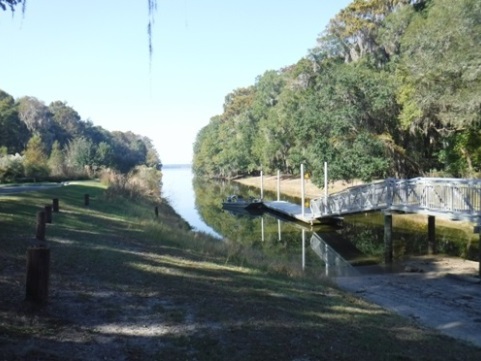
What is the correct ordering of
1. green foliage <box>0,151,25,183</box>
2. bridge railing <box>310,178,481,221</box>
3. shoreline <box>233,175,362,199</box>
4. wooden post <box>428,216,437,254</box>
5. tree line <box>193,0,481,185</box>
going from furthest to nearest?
1. shoreline <box>233,175,362,199</box>
2. green foliage <box>0,151,25,183</box>
3. tree line <box>193,0,481,185</box>
4. wooden post <box>428,216,437,254</box>
5. bridge railing <box>310,178,481,221</box>

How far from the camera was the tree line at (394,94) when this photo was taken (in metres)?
25.5

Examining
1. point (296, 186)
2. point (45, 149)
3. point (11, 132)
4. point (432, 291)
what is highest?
point (11, 132)

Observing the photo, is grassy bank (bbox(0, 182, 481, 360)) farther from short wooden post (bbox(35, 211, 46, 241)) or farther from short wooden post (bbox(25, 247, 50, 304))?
short wooden post (bbox(35, 211, 46, 241))

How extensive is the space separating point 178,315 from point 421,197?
49.7 ft

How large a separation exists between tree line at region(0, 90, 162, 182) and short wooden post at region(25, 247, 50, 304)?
3644cm

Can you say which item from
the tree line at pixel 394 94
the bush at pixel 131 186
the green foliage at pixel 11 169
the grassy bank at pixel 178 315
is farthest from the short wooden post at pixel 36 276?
the green foliage at pixel 11 169

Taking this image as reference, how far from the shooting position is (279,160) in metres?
73.8

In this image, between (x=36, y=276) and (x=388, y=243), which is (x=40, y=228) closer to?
(x=36, y=276)

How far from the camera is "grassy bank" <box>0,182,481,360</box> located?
245 inches

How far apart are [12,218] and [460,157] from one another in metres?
28.2

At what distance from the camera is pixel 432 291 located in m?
15.2

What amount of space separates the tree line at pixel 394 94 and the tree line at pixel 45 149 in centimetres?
2450

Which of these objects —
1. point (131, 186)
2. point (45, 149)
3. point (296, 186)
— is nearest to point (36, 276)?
point (131, 186)

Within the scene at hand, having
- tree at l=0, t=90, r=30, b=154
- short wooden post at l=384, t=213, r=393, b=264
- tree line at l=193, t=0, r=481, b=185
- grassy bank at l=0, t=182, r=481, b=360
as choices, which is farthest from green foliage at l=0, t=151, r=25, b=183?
short wooden post at l=384, t=213, r=393, b=264
